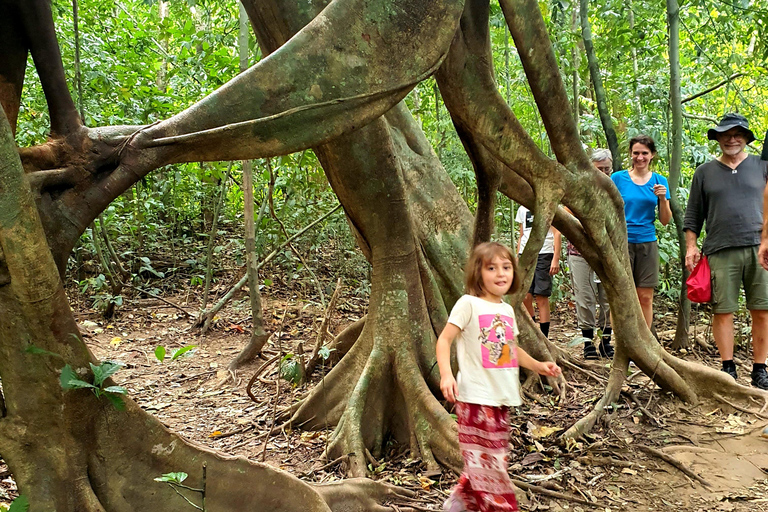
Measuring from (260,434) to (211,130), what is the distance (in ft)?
8.74

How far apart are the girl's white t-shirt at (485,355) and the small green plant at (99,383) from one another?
1409 mm

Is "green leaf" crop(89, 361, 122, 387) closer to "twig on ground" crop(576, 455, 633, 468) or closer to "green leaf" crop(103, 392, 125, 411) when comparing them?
"green leaf" crop(103, 392, 125, 411)

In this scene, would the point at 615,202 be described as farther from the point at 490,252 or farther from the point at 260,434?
the point at 260,434

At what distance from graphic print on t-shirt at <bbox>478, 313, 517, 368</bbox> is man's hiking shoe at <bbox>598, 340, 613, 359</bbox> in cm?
350

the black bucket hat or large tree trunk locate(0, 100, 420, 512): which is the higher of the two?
the black bucket hat

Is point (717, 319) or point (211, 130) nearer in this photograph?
point (211, 130)

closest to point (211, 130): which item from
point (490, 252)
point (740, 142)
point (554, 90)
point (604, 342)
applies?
point (490, 252)

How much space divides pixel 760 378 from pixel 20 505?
503 cm

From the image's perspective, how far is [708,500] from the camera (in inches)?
127

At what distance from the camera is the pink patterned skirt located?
2.64m

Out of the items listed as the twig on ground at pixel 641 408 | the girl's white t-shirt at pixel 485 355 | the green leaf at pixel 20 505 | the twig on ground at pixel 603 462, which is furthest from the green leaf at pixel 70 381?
the twig on ground at pixel 641 408

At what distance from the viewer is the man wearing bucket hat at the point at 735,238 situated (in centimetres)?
470

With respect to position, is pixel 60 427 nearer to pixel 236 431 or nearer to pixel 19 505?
pixel 19 505

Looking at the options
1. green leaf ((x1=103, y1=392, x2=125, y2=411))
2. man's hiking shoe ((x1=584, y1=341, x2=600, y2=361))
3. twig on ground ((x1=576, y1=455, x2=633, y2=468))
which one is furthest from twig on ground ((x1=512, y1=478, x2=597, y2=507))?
man's hiking shoe ((x1=584, y1=341, x2=600, y2=361))
